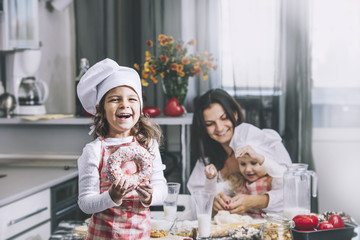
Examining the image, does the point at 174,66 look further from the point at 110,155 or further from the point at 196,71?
the point at 110,155

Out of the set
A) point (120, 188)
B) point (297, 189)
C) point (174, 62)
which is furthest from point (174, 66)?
point (120, 188)

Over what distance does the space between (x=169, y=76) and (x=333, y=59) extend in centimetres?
84

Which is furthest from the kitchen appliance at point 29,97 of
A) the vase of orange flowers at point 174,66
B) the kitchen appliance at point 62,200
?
the vase of orange flowers at point 174,66

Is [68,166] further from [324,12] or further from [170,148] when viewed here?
[324,12]

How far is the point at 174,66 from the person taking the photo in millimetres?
1947

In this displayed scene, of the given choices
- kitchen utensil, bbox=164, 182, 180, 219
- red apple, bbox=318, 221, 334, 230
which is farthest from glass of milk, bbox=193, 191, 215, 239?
red apple, bbox=318, 221, 334, 230

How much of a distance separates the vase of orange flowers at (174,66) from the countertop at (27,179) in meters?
0.58

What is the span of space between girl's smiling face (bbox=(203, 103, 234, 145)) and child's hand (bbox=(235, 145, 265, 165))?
2.8 inches

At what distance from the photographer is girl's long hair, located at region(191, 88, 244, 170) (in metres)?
1.94

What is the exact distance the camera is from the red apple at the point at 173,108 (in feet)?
6.53

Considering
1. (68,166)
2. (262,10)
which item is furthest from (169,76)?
(68,166)

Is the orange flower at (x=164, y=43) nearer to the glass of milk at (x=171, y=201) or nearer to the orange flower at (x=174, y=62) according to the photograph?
the orange flower at (x=174, y=62)

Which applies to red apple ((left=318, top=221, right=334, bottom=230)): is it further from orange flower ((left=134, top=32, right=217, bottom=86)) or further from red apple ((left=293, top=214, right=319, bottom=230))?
orange flower ((left=134, top=32, right=217, bottom=86))

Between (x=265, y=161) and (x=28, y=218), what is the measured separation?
1.02 metres
